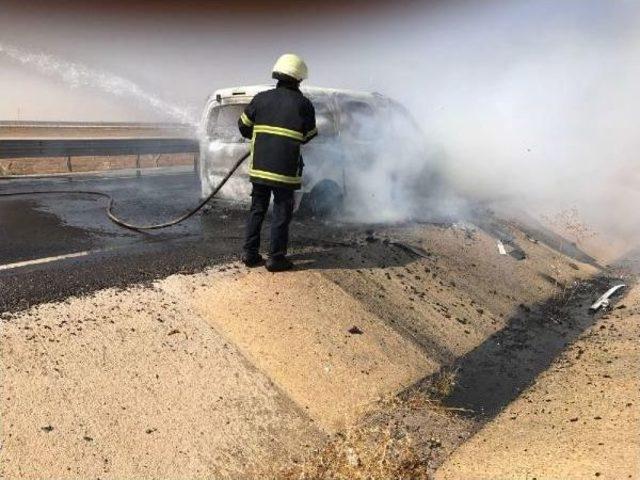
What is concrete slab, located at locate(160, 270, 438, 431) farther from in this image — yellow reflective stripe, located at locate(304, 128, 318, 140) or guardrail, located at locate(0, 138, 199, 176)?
guardrail, located at locate(0, 138, 199, 176)

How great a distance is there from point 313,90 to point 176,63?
46.4 meters

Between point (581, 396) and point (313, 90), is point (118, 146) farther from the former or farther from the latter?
point (581, 396)

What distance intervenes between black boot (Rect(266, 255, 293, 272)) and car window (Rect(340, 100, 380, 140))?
2731 mm

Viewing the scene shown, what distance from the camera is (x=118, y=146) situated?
41.4 feet

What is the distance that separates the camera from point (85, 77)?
4616 cm

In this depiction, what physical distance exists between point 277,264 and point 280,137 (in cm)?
118

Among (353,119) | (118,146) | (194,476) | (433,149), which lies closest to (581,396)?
(194,476)

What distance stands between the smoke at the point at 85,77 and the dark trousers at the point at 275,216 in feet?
135

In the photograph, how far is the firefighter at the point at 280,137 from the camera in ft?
15.3

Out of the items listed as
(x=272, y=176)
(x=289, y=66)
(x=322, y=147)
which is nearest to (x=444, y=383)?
(x=272, y=176)

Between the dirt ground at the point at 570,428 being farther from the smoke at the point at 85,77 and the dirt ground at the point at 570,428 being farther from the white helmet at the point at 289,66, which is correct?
the smoke at the point at 85,77

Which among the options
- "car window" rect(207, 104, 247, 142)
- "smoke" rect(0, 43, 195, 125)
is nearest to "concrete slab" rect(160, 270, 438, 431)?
"car window" rect(207, 104, 247, 142)

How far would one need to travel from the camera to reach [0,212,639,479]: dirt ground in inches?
120

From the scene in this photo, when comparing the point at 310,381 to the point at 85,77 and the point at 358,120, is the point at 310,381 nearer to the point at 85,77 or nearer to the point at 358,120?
the point at 358,120
